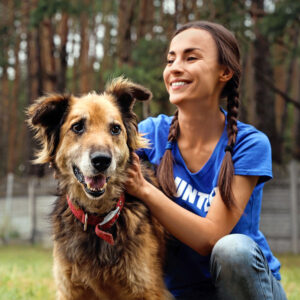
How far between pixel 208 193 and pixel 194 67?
2.80 feet

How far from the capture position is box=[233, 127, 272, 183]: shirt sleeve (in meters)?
2.90

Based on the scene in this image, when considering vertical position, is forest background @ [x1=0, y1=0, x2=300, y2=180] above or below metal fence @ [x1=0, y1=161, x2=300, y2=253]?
above

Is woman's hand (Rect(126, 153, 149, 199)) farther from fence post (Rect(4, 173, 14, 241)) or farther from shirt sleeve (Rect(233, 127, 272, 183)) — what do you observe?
fence post (Rect(4, 173, 14, 241))

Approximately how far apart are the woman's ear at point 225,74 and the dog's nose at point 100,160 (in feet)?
3.30

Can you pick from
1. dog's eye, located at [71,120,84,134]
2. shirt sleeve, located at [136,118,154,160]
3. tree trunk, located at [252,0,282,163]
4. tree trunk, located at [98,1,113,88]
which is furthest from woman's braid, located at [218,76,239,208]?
tree trunk, located at [98,1,113,88]

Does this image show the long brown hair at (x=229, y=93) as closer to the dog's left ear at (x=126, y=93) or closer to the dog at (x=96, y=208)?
the dog at (x=96, y=208)

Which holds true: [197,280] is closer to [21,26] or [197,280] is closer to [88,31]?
[21,26]

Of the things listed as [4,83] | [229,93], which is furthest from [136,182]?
[4,83]

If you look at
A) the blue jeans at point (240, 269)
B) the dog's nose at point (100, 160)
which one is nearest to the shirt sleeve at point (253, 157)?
the blue jeans at point (240, 269)

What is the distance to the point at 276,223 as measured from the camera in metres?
10.6

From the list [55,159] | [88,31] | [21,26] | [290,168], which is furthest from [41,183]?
[88,31]

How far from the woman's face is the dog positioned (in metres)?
0.24

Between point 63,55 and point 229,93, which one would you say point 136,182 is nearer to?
point 229,93

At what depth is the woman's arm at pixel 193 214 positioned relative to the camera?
2793 millimetres
